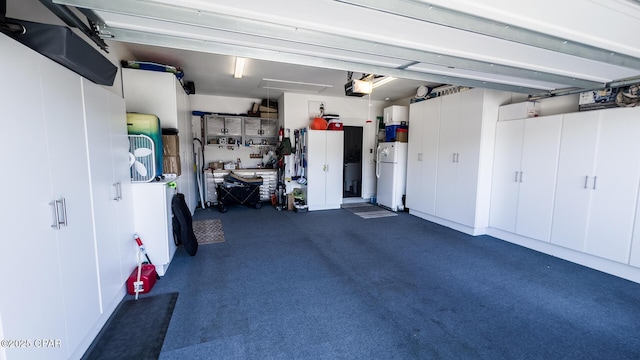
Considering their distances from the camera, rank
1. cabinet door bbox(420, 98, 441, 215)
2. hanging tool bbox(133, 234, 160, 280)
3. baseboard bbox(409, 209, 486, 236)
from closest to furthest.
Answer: hanging tool bbox(133, 234, 160, 280) → baseboard bbox(409, 209, 486, 236) → cabinet door bbox(420, 98, 441, 215)

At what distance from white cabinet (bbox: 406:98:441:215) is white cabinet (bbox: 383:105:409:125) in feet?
1.40

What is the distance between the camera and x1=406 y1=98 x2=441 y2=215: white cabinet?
505 centimetres

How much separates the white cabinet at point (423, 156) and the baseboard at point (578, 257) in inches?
54.9

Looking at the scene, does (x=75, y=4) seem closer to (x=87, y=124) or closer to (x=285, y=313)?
(x=87, y=124)

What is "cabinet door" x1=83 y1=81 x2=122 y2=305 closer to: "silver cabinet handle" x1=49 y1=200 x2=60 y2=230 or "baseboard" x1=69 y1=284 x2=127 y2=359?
"baseboard" x1=69 y1=284 x2=127 y2=359

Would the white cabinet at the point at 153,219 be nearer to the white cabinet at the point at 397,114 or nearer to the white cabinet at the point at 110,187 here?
the white cabinet at the point at 110,187

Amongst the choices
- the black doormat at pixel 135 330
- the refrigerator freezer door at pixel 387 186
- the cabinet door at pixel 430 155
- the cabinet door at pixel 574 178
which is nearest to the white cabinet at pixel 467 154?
the cabinet door at pixel 430 155

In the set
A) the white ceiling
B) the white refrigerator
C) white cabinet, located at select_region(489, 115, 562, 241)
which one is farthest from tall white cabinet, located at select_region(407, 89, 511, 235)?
the white ceiling

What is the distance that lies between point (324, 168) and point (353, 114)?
5.69 feet

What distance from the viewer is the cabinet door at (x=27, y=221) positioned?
1.18 meters

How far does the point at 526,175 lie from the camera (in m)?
3.84

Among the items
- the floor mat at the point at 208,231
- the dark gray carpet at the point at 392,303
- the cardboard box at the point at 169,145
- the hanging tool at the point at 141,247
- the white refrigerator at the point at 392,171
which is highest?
the cardboard box at the point at 169,145

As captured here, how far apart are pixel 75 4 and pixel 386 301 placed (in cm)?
298

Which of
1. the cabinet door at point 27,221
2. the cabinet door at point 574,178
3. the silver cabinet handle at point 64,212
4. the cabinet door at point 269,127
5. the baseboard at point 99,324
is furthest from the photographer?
the cabinet door at point 269,127
